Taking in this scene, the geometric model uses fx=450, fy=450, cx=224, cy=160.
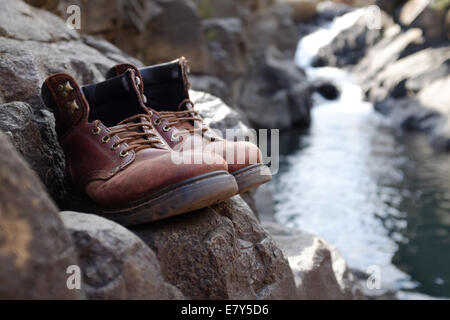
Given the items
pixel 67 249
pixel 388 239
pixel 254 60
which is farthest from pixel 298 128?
pixel 67 249

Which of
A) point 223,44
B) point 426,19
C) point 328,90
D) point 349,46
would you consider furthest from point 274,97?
point 349,46

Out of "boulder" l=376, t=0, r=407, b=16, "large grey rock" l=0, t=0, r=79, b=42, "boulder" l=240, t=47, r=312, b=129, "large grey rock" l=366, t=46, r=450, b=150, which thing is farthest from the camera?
"boulder" l=376, t=0, r=407, b=16

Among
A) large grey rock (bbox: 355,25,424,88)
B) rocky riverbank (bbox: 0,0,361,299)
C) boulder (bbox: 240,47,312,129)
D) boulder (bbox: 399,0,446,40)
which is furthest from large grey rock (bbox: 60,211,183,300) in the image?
large grey rock (bbox: 355,25,424,88)

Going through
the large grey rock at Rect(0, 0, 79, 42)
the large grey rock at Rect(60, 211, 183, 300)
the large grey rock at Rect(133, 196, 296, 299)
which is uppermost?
the large grey rock at Rect(0, 0, 79, 42)

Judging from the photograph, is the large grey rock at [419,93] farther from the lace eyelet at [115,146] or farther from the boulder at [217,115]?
the lace eyelet at [115,146]

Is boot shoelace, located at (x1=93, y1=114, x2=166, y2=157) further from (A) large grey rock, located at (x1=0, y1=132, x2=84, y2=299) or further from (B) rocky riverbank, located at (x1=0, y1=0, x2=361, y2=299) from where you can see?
(A) large grey rock, located at (x1=0, y1=132, x2=84, y2=299)

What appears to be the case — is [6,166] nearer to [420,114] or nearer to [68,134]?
[68,134]

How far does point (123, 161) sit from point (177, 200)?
0.24 metres

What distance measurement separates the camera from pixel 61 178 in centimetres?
152

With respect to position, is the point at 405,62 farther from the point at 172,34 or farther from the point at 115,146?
the point at 115,146

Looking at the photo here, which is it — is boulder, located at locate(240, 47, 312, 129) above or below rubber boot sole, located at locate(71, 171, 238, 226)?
below

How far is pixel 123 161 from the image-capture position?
131cm

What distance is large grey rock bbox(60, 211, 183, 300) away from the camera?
0.93 m

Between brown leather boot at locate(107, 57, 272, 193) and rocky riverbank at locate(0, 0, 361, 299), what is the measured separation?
13cm
